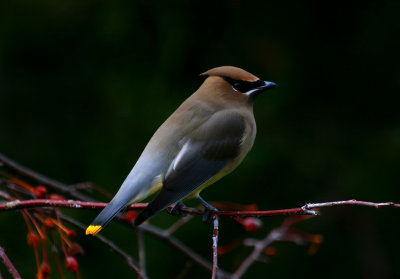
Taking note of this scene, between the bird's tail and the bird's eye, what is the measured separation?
1004mm

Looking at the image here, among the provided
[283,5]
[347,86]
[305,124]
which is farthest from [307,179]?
[283,5]

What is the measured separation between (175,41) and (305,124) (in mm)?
1078

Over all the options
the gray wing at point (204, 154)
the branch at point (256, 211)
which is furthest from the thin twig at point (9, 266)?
the gray wing at point (204, 154)

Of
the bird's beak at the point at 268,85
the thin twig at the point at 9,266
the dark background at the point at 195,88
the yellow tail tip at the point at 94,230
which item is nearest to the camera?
the thin twig at the point at 9,266

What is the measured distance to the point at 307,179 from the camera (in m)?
4.63

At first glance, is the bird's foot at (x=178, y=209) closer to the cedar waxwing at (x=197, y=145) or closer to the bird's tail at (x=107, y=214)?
the cedar waxwing at (x=197, y=145)

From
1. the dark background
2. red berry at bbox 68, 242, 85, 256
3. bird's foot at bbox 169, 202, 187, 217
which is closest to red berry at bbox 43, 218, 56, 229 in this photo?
red berry at bbox 68, 242, 85, 256

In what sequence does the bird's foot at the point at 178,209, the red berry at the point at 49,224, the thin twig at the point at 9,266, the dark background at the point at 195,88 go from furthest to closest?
1. the dark background at the point at 195,88
2. the bird's foot at the point at 178,209
3. the red berry at the point at 49,224
4. the thin twig at the point at 9,266

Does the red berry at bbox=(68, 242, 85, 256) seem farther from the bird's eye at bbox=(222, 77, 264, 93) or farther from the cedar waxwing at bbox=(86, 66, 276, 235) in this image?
the bird's eye at bbox=(222, 77, 264, 93)

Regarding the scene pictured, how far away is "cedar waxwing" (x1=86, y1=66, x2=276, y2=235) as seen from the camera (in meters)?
2.81

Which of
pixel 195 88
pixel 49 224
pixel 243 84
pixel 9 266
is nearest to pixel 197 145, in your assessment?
pixel 243 84

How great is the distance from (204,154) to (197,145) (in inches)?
2.3

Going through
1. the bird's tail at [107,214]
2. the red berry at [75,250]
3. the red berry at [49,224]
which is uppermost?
the bird's tail at [107,214]

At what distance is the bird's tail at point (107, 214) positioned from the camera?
2516 millimetres
